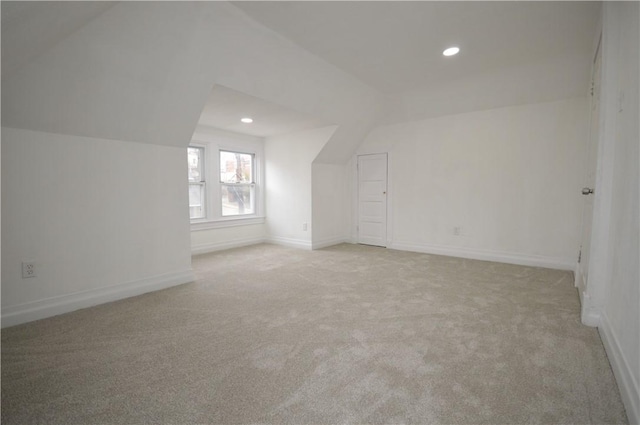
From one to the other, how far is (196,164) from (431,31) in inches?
152

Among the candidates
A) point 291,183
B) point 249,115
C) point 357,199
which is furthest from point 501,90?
point 291,183

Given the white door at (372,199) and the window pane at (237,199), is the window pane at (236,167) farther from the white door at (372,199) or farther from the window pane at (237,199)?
the white door at (372,199)

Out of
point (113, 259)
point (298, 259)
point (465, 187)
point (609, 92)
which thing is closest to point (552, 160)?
point (465, 187)

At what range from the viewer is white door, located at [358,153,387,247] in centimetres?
526

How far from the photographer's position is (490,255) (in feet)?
14.0

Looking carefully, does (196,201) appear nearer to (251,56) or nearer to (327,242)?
(327,242)

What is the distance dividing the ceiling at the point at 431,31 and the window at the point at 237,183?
279cm

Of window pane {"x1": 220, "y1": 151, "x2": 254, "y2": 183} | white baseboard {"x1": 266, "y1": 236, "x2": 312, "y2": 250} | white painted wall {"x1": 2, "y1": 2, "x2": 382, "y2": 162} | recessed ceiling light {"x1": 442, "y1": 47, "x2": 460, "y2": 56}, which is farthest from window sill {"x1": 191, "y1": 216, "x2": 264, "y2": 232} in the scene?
recessed ceiling light {"x1": 442, "y1": 47, "x2": 460, "y2": 56}

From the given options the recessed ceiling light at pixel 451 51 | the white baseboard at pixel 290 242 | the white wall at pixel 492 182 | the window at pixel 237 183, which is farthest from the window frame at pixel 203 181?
the recessed ceiling light at pixel 451 51

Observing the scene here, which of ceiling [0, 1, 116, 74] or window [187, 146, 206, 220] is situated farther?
window [187, 146, 206, 220]

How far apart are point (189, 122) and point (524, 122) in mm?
4154

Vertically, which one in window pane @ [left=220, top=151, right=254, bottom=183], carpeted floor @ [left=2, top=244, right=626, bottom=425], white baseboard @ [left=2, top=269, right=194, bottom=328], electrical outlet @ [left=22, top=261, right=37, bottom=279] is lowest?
carpeted floor @ [left=2, top=244, right=626, bottom=425]

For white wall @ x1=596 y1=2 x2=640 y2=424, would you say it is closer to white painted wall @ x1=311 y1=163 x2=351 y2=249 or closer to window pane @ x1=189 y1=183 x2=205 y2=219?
white painted wall @ x1=311 y1=163 x2=351 y2=249

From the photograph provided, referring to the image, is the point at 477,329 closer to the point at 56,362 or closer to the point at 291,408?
the point at 291,408
